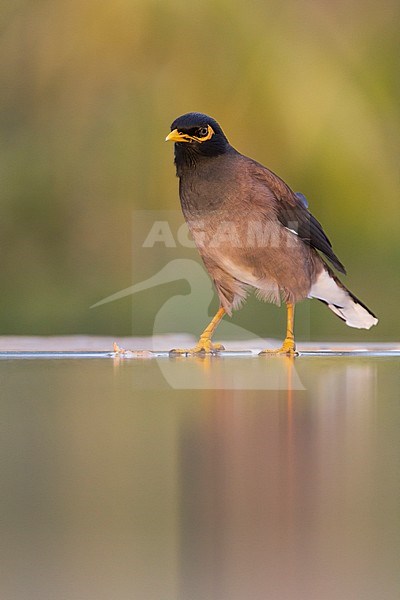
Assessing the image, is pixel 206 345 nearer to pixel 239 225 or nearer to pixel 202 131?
pixel 239 225

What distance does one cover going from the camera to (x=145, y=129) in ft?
13.2

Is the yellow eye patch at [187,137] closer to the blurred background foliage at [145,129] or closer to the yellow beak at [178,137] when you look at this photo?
the yellow beak at [178,137]

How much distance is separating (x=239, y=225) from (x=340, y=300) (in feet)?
1.79

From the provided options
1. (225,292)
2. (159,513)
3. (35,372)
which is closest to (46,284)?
(225,292)

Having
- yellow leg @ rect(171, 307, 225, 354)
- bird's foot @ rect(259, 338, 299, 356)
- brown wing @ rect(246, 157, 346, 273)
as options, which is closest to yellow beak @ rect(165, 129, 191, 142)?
brown wing @ rect(246, 157, 346, 273)

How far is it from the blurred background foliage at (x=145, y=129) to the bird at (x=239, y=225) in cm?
102

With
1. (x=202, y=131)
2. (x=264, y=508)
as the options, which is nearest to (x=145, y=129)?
(x=202, y=131)

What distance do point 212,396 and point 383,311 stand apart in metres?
2.02

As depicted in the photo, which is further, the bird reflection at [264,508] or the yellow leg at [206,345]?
the yellow leg at [206,345]

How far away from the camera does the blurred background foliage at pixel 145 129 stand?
3.94 m

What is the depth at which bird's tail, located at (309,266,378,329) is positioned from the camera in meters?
3.00

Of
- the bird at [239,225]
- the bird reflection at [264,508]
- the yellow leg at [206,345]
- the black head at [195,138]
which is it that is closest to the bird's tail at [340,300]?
the bird at [239,225]

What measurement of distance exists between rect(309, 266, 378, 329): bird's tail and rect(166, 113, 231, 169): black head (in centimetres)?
53

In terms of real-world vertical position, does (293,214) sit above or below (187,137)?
below
